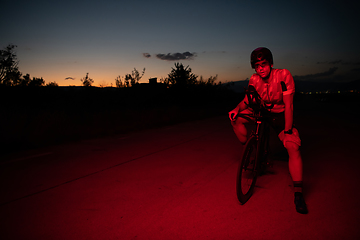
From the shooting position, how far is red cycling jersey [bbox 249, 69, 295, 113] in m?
3.23

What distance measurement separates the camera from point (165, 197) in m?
3.48

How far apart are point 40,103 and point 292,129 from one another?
18.9 meters

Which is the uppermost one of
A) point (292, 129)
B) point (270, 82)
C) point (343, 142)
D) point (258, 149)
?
point (270, 82)

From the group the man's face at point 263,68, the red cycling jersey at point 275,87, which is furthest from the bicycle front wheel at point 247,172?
the man's face at point 263,68

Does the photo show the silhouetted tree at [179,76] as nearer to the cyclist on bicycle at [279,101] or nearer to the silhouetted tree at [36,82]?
the silhouetted tree at [36,82]

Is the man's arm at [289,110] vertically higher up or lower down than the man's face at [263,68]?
lower down

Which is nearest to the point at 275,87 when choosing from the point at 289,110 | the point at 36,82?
the point at 289,110

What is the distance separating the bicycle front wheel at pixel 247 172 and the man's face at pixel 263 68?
914mm

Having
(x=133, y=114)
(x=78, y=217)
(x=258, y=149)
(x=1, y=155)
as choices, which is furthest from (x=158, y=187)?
(x=133, y=114)

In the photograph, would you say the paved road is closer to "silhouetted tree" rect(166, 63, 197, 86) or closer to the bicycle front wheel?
the bicycle front wheel

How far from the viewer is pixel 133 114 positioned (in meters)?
13.9

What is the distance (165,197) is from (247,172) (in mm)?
1259

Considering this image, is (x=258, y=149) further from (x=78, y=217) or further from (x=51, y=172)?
(x=51, y=172)

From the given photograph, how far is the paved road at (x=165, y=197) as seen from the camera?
2.61 meters
